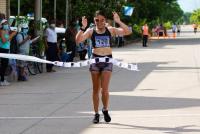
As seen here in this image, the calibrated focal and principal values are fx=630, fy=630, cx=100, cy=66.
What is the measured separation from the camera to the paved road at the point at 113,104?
1011 cm

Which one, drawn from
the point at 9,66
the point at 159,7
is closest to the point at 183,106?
the point at 9,66

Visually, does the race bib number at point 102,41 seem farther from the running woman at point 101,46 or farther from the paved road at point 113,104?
the paved road at point 113,104

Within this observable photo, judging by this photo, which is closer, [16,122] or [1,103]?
[16,122]

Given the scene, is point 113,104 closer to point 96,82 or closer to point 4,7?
point 96,82

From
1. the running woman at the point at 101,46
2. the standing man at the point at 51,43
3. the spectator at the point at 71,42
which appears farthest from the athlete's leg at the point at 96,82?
the spectator at the point at 71,42

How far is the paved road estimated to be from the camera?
33.2 ft

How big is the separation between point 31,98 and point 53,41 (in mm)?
8178

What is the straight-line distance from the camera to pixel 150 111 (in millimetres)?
11938

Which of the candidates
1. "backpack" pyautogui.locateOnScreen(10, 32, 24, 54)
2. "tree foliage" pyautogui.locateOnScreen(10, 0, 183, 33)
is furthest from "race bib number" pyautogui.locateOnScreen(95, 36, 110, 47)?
→ "tree foliage" pyautogui.locateOnScreen(10, 0, 183, 33)

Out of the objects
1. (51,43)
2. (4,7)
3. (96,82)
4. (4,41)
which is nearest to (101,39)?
(96,82)

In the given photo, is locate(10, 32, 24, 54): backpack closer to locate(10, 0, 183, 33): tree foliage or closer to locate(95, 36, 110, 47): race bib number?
locate(10, 0, 183, 33): tree foliage

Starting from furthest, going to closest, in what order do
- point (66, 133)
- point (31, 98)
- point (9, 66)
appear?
point (9, 66) → point (31, 98) → point (66, 133)

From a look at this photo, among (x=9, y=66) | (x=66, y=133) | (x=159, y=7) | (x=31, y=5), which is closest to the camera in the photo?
(x=66, y=133)

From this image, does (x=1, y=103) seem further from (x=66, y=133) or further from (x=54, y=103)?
(x=66, y=133)
